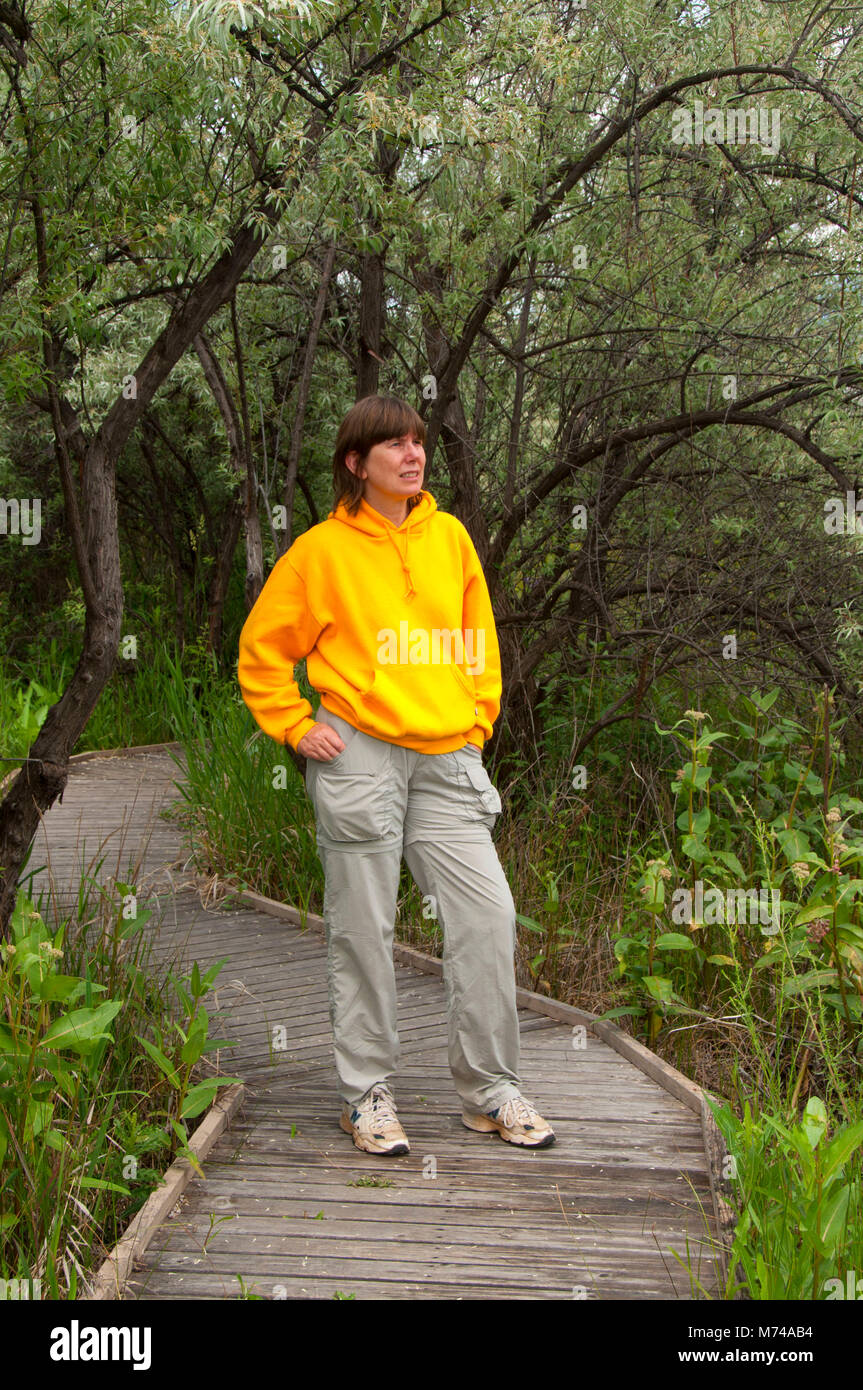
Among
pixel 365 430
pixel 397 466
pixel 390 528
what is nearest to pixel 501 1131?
pixel 390 528

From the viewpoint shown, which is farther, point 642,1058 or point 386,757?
point 642,1058

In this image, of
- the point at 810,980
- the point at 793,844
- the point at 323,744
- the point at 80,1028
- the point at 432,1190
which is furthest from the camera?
the point at 793,844

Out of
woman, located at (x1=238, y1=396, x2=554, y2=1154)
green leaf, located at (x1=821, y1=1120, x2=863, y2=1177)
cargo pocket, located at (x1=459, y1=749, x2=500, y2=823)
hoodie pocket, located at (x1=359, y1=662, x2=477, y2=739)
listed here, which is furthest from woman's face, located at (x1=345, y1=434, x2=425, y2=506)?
green leaf, located at (x1=821, y1=1120, x2=863, y2=1177)

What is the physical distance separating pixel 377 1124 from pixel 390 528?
1550 millimetres

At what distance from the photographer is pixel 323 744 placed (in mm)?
3365

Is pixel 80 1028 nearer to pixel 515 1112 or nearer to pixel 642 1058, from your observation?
pixel 515 1112

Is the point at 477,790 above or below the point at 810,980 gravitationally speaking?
above

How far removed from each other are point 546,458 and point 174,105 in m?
3.16

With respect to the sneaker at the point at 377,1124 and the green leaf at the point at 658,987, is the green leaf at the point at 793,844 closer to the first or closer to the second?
the green leaf at the point at 658,987

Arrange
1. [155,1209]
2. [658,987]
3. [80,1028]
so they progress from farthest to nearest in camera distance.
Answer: [658,987] < [155,1209] < [80,1028]

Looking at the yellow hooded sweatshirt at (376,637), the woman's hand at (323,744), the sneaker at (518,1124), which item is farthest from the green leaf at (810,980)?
the woman's hand at (323,744)

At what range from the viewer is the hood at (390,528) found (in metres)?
3.46
